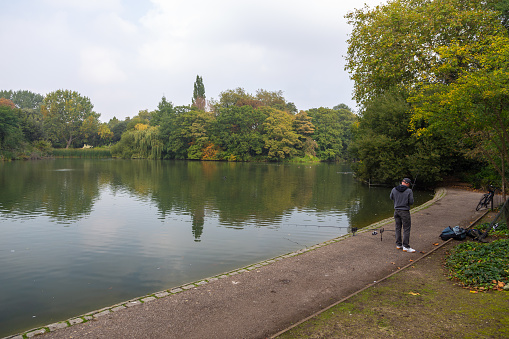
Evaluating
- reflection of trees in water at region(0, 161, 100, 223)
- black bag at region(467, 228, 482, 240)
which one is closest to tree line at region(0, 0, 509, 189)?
black bag at region(467, 228, 482, 240)

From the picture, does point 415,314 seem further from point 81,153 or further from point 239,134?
point 81,153

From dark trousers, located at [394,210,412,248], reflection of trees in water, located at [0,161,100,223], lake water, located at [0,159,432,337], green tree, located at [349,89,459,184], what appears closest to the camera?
lake water, located at [0,159,432,337]

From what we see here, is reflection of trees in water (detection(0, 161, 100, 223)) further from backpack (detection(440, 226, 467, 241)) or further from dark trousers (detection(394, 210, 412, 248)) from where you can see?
backpack (detection(440, 226, 467, 241))

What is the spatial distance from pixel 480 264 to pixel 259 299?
14.0 feet

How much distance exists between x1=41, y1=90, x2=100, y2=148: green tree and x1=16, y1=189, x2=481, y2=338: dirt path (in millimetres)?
94697

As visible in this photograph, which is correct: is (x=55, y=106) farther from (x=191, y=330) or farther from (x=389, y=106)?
(x=191, y=330)

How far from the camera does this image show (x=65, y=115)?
88750 mm

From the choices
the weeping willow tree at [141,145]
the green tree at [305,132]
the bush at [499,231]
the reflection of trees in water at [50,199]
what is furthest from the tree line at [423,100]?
the reflection of trees in water at [50,199]

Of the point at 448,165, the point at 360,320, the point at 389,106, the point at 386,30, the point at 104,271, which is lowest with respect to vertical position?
the point at 104,271

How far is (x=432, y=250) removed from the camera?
302 inches

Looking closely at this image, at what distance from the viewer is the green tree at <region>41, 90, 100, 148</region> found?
86.9 m

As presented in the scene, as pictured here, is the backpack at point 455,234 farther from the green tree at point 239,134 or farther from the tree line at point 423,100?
the green tree at point 239,134

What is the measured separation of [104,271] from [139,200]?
11.2m

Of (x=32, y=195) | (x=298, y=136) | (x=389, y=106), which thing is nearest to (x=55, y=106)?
(x=298, y=136)
